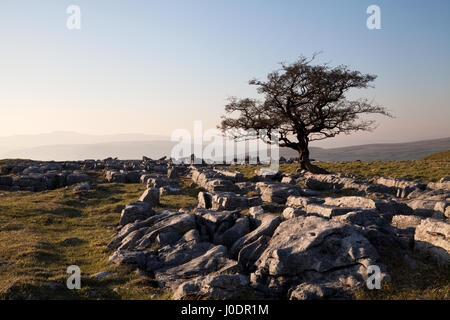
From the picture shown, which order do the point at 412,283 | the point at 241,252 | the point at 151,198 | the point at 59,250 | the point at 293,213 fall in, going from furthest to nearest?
the point at 151,198 → the point at 59,250 → the point at 293,213 → the point at 241,252 → the point at 412,283

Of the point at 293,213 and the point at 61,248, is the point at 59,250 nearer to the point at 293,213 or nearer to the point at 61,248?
the point at 61,248

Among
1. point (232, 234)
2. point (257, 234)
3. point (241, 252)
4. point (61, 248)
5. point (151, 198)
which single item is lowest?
point (61, 248)

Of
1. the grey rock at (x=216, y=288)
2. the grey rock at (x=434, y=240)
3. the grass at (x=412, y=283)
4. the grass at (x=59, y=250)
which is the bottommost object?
the grass at (x=59, y=250)

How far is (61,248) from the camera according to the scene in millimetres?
18484

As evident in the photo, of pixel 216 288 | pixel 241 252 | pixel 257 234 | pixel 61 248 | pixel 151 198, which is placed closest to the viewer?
pixel 216 288

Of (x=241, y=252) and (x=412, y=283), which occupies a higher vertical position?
(x=412, y=283)

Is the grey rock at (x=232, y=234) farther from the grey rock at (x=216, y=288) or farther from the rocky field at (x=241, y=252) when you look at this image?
the grey rock at (x=216, y=288)

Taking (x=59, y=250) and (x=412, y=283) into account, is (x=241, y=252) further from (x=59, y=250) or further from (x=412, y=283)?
(x=59, y=250)

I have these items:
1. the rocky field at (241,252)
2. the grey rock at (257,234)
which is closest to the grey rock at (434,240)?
the rocky field at (241,252)

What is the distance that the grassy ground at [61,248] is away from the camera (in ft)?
37.8

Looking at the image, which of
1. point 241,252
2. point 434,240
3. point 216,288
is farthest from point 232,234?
point 434,240

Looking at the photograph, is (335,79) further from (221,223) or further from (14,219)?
(14,219)

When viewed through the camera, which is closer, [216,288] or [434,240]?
[216,288]
